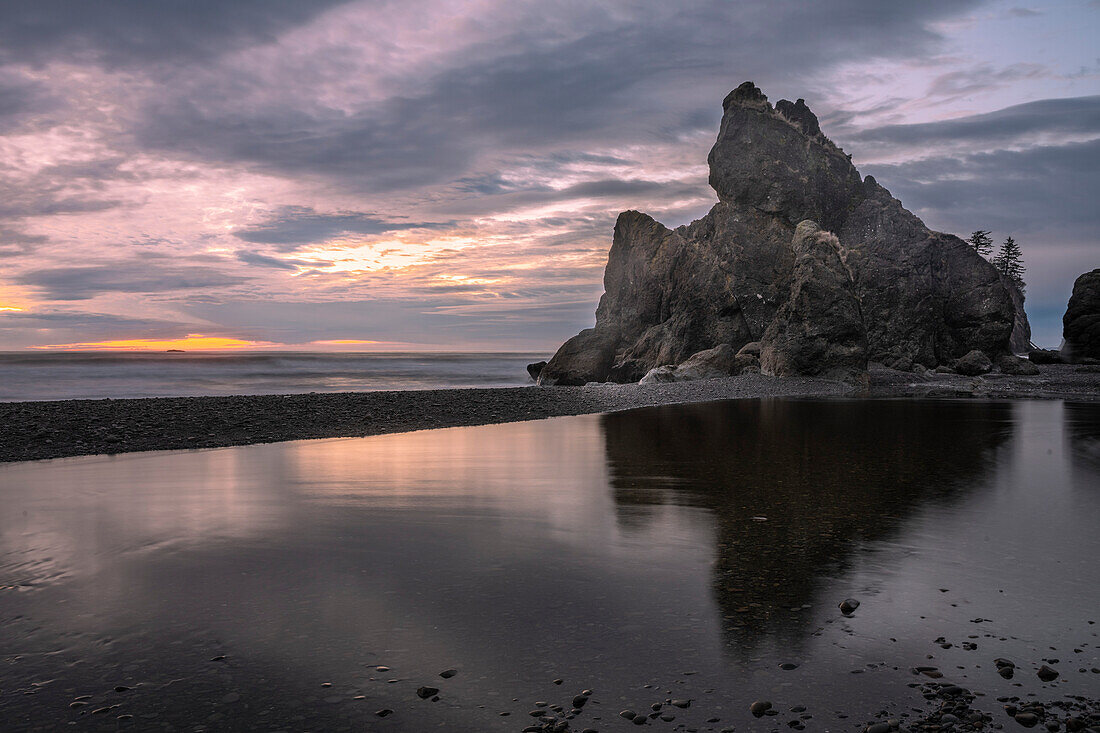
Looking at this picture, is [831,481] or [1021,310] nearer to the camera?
[831,481]

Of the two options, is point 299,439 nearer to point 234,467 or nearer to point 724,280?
point 234,467

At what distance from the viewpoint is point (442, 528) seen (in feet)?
27.7

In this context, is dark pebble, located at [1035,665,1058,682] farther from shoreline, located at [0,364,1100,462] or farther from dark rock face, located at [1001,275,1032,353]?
dark rock face, located at [1001,275,1032,353]

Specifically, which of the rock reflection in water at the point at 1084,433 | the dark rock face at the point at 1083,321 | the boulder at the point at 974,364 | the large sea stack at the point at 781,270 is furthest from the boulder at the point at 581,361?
the dark rock face at the point at 1083,321

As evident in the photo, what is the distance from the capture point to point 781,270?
56562 millimetres

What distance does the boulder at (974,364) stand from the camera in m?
51.9

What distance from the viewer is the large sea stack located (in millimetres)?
56656

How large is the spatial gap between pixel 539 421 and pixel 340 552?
16066mm

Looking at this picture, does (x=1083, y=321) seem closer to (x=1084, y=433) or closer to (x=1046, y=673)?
(x=1084, y=433)

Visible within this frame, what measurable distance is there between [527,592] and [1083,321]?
81.6m

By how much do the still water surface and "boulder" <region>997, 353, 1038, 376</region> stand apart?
154ft

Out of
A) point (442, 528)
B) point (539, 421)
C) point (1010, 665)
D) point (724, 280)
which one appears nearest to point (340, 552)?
point (442, 528)

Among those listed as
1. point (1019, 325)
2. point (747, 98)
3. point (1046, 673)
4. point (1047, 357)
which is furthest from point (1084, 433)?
point (1019, 325)

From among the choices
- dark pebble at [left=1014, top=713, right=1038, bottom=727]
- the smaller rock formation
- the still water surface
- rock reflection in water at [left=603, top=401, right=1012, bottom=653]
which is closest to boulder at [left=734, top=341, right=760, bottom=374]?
the smaller rock formation
